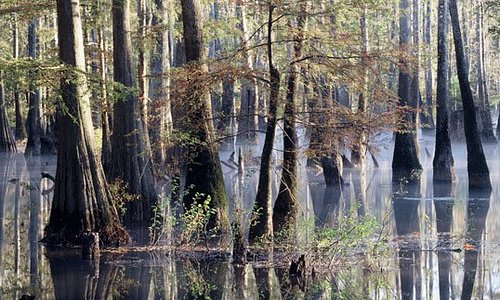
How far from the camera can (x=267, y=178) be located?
545 inches

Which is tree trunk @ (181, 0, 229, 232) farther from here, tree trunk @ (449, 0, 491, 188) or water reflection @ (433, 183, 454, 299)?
tree trunk @ (449, 0, 491, 188)

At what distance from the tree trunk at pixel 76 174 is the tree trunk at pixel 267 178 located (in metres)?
2.24

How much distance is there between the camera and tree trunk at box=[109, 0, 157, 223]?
16.8 meters

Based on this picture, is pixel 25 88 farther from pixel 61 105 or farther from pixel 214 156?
pixel 214 156

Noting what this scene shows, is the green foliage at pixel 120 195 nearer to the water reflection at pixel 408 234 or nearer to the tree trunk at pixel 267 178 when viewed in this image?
the tree trunk at pixel 267 178

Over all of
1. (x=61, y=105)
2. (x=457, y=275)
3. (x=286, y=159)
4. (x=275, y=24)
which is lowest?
(x=457, y=275)

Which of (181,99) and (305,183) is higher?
(181,99)

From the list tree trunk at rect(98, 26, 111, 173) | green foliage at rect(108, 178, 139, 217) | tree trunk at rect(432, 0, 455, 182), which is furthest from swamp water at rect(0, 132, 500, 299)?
tree trunk at rect(432, 0, 455, 182)

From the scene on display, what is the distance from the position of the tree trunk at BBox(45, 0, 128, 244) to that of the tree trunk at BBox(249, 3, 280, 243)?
7.33 ft

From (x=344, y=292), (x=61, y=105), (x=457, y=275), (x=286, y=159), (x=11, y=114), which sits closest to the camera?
(x=344, y=292)

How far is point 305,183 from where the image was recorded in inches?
979

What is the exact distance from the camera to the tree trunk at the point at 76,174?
45.5ft

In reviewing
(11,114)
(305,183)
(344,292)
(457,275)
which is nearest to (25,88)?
(344,292)

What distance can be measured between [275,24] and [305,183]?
11721 mm
